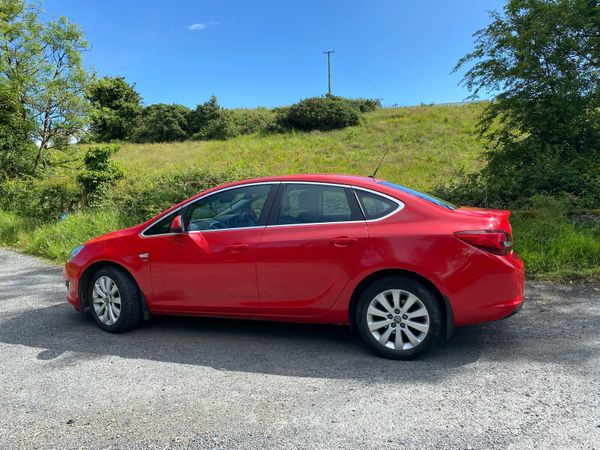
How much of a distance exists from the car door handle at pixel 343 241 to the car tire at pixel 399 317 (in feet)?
1.27

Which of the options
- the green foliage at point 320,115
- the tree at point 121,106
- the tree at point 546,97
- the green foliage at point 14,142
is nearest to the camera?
the tree at point 546,97

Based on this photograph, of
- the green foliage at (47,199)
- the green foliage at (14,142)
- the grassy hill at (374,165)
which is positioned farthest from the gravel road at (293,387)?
the green foliage at (14,142)

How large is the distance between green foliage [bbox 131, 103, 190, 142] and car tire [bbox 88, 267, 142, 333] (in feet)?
119

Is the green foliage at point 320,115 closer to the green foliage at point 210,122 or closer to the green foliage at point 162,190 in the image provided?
the green foliage at point 210,122

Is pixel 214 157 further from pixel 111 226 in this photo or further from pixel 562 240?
pixel 562 240

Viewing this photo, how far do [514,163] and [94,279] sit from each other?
27.6 ft

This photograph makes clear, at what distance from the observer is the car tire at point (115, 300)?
16.3 ft

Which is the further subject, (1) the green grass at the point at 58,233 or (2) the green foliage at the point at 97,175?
(2) the green foliage at the point at 97,175

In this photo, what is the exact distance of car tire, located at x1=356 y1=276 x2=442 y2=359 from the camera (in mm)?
3947

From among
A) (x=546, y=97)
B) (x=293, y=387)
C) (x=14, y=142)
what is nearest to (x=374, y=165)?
(x=546, y=97)

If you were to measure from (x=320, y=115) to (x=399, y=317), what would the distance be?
2881 cm

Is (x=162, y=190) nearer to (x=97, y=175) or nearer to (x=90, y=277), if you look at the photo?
(x=97, y=175)

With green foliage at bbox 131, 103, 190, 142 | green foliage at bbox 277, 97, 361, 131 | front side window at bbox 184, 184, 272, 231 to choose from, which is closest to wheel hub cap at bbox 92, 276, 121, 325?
front side window at bbox 184, 184, 272, 231

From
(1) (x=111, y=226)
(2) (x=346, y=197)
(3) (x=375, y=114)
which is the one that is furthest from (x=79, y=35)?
(3) (x=375, y=114)
